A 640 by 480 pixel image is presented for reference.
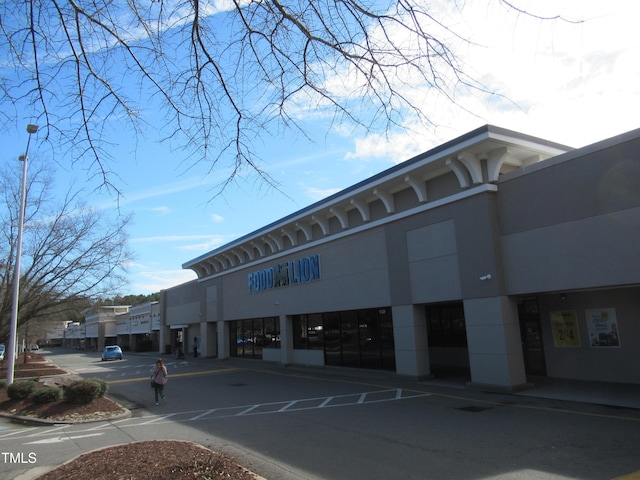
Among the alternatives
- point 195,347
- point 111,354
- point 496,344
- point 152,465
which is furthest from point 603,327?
point 111,354

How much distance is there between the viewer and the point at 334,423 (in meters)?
10.3

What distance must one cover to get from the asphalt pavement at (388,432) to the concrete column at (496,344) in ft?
1.65

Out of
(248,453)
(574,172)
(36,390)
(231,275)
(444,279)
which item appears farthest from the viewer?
(231,275)

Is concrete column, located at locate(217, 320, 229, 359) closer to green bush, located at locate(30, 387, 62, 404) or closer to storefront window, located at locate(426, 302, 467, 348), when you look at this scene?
storefront window, located at locate(426, 302, 467, 348)

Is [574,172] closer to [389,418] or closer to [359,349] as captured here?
[389,418]

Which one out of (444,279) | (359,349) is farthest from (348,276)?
(444,279)

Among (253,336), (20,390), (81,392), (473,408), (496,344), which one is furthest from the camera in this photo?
(253,336)

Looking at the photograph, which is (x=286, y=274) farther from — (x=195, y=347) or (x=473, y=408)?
(x=195, y=347)

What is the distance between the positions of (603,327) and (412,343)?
6.24 metres

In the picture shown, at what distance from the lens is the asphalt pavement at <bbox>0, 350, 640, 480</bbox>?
6797mm

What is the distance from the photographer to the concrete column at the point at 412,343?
55.3 feet

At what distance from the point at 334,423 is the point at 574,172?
9290 mm

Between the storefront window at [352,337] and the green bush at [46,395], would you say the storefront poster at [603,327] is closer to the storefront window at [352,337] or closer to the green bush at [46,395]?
the storefront window at [352,337]

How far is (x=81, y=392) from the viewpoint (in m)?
14.1
